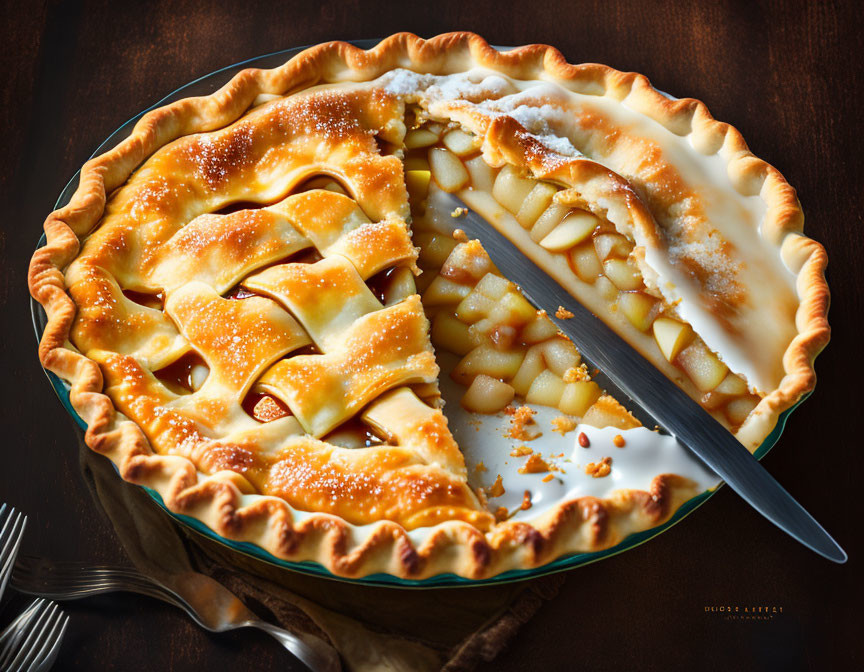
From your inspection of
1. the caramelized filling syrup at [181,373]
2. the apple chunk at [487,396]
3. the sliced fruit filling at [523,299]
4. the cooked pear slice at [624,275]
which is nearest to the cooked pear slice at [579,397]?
the sliced fruit filling at [523,299]

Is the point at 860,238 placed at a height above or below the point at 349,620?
above

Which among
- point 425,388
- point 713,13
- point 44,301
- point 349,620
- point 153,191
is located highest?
point 713,13

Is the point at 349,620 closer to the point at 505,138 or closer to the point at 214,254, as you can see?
the point at 214,254

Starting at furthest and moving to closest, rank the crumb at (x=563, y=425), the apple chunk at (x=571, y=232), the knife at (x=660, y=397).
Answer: the apple chunk at (x=571, y=232) → the crumb at (x=563, y=425) → the knife at (x=660, y=397)

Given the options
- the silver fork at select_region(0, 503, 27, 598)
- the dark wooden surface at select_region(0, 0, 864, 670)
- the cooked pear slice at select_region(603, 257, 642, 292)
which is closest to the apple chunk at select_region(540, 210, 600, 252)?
the cooked pear slice at select_region(603, 257, 642, 292)

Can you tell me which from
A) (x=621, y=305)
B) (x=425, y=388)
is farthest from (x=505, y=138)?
(x=425, y=388)

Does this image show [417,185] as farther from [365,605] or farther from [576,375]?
[365,605]

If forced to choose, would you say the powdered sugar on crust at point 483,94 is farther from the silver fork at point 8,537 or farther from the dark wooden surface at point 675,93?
the silver fork at point 8,537
